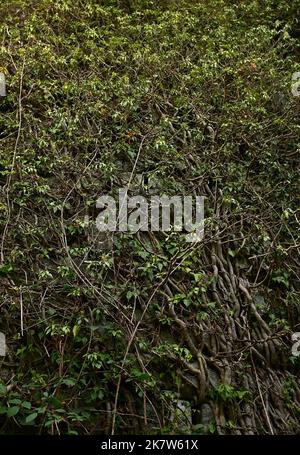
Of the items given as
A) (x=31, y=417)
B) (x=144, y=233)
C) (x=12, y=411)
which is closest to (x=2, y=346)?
(x=12, y=411)

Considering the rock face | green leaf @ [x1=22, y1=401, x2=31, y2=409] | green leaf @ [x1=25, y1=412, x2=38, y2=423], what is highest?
the rock face

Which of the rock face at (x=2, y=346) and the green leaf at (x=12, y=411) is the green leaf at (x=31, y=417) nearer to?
the green leaf at (x=12, y=411)

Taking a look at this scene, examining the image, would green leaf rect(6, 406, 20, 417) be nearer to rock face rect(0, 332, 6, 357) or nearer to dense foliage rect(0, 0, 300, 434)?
dense foliage rect(0, 0, 300, 434)

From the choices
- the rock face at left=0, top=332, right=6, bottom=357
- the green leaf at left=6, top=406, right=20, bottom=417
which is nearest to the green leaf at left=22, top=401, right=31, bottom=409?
the green leaf at left=6, top=406, right=20, bottom=417

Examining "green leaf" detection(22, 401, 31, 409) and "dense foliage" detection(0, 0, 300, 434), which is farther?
"dense foliage" detection(0, 0, 300, 434)

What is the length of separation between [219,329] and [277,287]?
2.49ft

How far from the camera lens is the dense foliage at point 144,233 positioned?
311 cm

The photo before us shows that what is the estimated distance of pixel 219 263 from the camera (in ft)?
12.5

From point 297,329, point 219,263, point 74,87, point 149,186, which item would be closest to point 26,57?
point 74,87

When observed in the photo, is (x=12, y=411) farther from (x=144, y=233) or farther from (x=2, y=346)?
(x=144, y=233)

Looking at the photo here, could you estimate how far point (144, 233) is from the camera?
3895 mm

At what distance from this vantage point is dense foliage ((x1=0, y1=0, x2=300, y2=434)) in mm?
3107

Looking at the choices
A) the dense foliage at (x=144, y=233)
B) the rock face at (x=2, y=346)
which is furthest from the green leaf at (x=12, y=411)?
the rock face at (x=2, y=346)
